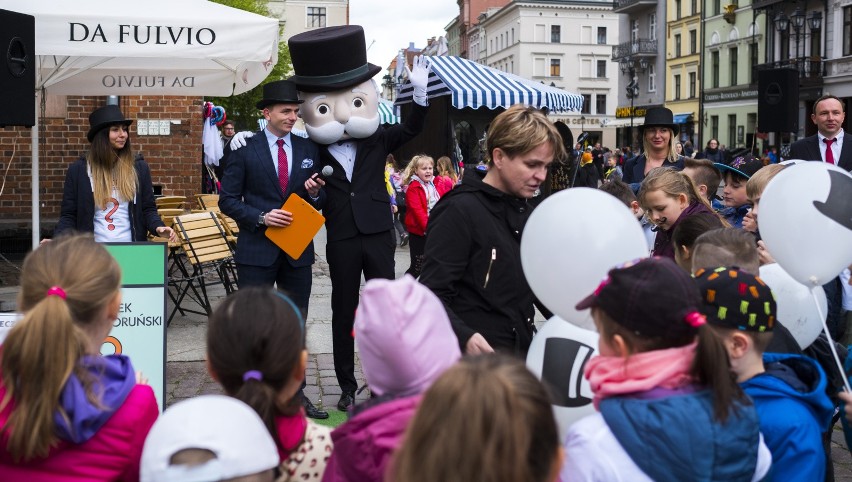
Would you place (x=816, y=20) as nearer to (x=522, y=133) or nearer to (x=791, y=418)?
(x=522, y=133)

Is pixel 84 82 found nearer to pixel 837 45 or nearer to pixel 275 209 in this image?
pixel 275 209

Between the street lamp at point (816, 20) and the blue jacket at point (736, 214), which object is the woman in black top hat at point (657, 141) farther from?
the street lamp at point (816, 20)

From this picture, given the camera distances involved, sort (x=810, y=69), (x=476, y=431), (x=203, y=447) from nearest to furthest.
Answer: (x=476, y=431), (x=203, y=447), (x=810, y=69)

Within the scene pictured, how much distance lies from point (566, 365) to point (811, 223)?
1040 millimetres

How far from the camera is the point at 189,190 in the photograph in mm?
14234

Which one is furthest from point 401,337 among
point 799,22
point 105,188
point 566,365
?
point 799,22

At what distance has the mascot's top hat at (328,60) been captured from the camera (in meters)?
6.04

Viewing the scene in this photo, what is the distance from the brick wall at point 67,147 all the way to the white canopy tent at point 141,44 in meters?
5.01

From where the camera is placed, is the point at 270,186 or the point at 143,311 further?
the point at 270,186

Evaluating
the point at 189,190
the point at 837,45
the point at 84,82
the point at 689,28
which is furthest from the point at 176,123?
the point at 689,28

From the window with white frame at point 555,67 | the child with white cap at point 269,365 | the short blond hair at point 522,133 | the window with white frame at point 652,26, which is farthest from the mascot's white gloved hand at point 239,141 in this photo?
the window with white frame at point 555,67

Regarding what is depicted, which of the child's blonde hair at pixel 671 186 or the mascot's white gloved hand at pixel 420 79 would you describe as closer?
the child's blonde hair at pixel 671 186

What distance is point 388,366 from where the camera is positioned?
2.33 metres

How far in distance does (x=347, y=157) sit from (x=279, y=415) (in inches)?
153
